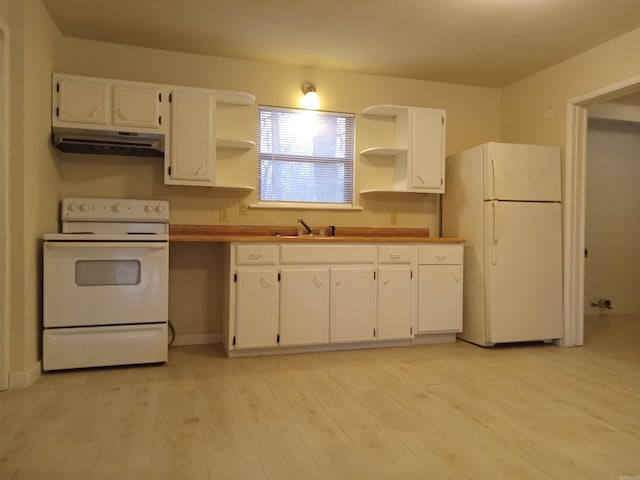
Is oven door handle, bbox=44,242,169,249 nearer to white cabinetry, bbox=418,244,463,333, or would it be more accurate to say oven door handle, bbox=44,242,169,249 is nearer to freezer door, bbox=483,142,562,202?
white cabinetry, bbox=418,244,463,333

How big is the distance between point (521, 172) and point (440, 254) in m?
0.94

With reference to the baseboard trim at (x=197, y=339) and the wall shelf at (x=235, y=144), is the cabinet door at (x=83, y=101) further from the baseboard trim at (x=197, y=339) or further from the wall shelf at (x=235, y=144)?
the baseboard trim at (x=197, y=339)

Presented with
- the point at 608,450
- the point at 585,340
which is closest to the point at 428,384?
the point at 608,450

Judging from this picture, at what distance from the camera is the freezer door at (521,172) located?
3.72m

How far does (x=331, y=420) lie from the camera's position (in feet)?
7.34

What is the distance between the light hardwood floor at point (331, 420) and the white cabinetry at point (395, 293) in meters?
0.32

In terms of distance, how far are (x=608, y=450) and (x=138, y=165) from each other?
3.51 meters

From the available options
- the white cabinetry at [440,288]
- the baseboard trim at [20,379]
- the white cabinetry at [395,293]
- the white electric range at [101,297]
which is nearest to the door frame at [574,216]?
the white cabinetry at [440,288]

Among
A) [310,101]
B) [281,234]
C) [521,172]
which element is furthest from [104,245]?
[521,172]

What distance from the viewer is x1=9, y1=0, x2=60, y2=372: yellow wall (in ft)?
8.66

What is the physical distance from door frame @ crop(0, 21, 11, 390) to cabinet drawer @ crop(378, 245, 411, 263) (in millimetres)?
2513

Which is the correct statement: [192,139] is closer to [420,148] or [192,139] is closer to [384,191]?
[384,191]

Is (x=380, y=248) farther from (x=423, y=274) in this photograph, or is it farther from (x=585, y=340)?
(x=585, y=340)

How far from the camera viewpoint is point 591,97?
3.62 meters
